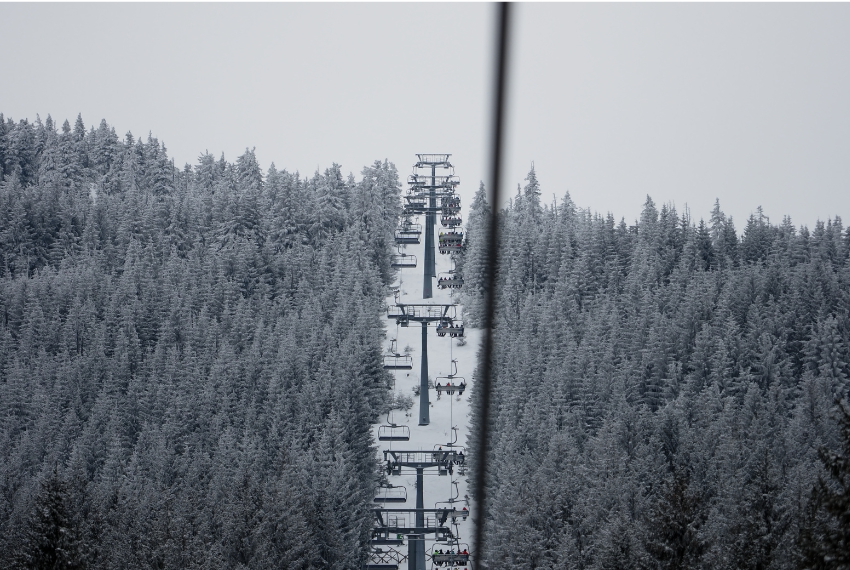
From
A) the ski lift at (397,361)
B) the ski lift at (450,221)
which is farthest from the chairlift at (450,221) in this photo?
the ski lift at (397,361)

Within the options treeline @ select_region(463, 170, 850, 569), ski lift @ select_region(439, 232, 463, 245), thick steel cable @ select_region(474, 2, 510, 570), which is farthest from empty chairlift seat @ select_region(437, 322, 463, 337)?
thick steel cable @ select_region(474, 2, 510, 570)

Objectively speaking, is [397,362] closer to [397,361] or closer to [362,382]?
[397,361]

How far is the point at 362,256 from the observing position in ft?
320

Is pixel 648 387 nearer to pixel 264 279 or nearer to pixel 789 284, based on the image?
pixel 789 284

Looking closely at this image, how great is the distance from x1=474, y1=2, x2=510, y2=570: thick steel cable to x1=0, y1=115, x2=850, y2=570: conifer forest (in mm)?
319

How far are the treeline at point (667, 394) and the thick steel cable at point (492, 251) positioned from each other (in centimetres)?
78

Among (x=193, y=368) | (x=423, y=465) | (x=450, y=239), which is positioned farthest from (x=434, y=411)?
(x=423, y=465)

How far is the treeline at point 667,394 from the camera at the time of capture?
33.9 m

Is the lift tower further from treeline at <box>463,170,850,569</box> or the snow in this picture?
treeline at <box>463,170,850,569</box>

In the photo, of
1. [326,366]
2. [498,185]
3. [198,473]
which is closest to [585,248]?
[326,366]

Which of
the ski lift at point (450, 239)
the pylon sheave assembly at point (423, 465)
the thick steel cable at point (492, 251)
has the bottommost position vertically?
the pylon sheave assembly at point (423, 465)

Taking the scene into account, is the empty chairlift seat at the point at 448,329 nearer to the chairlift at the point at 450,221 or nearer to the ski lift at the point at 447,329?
the ski lift at the point at 447,329

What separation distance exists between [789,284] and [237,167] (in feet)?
277

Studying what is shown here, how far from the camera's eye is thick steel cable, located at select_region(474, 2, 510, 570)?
7238 mm
